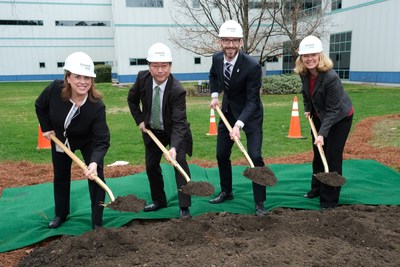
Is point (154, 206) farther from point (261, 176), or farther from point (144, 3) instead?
point (144, 3)

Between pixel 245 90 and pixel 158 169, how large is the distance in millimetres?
1308

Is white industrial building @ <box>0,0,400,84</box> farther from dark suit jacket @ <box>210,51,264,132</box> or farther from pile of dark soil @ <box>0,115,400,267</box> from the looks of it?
pile of dark soil @ <box>0,115,400,267</box>

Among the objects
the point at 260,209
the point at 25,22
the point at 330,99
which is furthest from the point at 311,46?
the point at 25,22

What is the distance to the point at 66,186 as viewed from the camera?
3885mm

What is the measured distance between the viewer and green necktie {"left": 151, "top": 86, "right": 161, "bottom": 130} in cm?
386

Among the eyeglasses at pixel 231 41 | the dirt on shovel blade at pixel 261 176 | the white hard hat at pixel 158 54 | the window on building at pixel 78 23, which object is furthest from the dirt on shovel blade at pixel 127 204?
the window on building at pixel 78 23

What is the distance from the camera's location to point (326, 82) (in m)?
3.97

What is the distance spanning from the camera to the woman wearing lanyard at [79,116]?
3.27 metres

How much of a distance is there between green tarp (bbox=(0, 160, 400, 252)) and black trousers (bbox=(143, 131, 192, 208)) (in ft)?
0.69

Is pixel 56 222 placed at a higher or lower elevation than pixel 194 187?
lower

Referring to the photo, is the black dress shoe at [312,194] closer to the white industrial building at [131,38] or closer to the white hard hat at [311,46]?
the white hard hat at [311,46]

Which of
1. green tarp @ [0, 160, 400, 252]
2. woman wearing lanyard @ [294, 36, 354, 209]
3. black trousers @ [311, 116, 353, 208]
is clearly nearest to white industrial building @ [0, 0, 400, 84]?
green tarp @ [0, 160, 400, 252]

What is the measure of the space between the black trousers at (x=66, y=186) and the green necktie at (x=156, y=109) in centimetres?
70

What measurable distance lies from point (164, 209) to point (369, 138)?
5.59m
